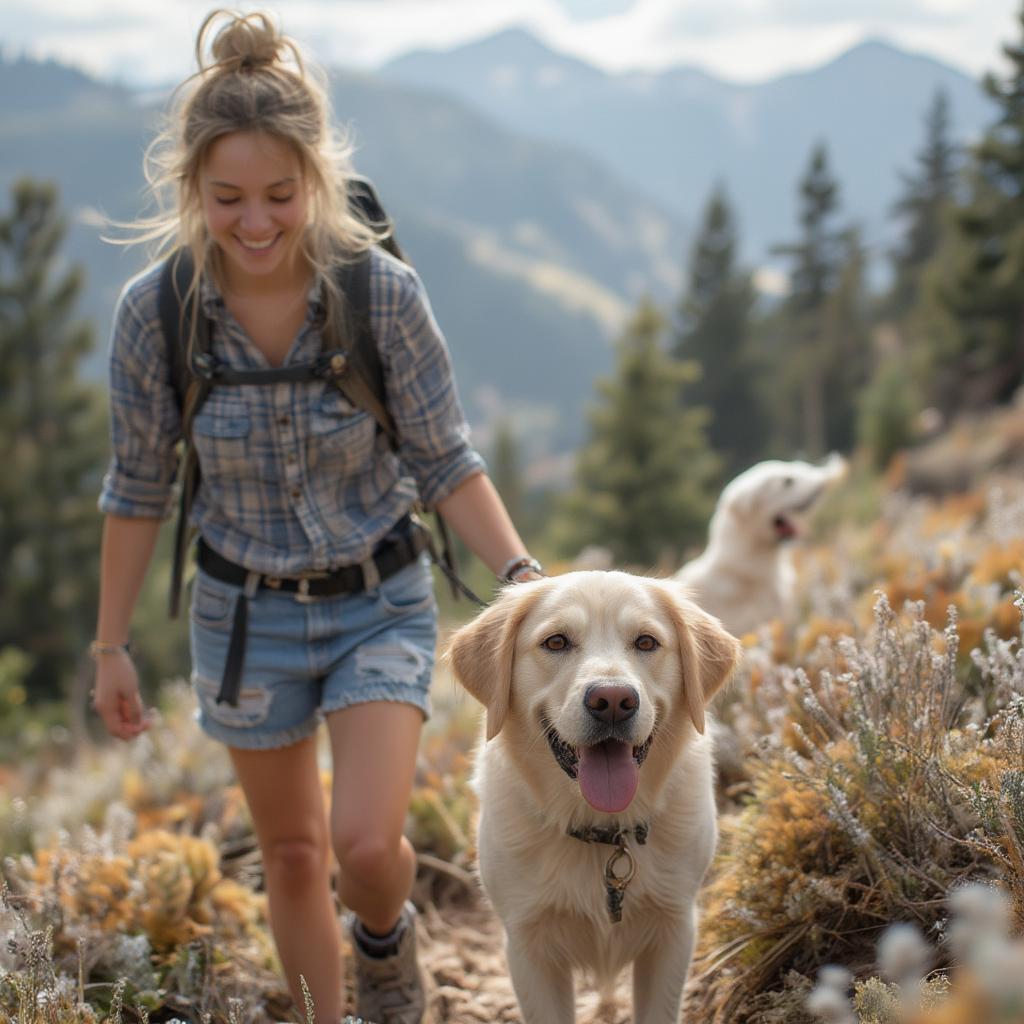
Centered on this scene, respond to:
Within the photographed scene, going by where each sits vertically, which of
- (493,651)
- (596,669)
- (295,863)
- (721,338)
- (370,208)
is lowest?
(721,338)

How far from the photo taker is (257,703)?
3154 mm

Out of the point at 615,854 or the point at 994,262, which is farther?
the point at 994,262

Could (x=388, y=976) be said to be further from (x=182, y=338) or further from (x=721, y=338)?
(x=721, y=338)

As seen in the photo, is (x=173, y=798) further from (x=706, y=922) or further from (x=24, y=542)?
(x=24, y=542)

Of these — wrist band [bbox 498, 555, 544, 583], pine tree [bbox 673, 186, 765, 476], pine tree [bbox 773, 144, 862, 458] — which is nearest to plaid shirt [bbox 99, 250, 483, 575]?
wrist band [bbox 498, 555, 544, 583]

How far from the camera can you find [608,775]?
97.4 inches

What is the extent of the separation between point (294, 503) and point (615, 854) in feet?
4.54

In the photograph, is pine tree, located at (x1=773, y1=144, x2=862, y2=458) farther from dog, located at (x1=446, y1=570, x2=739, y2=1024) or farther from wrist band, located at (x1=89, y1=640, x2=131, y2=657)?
dog, located at (x1=446, y1=570, x2=739, y2=1024)

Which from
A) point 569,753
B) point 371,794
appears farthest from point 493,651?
point 371,794

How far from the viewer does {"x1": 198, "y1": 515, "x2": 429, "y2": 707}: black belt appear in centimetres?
315

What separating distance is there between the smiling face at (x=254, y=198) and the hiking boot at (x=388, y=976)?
6.79 ft

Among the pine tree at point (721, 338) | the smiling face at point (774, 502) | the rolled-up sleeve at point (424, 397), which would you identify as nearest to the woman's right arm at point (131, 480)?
the rolled-up sleeve at point (424, 397)

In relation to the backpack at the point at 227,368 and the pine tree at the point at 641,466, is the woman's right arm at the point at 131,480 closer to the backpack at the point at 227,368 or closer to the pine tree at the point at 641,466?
the backpack at the point at 227,368

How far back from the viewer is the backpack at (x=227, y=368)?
3178 mm
